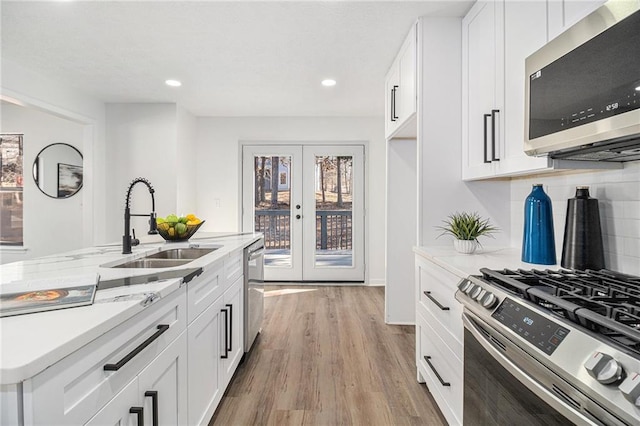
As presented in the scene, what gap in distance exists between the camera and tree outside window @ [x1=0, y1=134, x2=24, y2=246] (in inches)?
187

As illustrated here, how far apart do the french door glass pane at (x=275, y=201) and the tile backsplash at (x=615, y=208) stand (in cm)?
371

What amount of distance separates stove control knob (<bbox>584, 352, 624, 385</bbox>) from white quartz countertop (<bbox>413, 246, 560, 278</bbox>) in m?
0.78

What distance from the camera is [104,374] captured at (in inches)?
34.6

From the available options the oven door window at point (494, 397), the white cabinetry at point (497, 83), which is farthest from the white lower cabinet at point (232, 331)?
the white cabinetry at point (497, 83)

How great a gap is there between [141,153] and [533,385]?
4663 mm

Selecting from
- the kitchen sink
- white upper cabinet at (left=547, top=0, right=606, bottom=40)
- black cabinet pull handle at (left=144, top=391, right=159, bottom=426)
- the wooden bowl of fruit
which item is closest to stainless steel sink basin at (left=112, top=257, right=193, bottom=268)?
the kitchen sink

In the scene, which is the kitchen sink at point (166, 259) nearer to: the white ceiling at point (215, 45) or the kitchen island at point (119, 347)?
the kitchen island at point (119, 347)

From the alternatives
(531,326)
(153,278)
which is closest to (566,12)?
(531,326)

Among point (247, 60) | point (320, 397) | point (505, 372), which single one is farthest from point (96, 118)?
point (505, 372)

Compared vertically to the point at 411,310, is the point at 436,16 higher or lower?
higher

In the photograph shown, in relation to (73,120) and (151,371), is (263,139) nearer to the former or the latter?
(73,120)

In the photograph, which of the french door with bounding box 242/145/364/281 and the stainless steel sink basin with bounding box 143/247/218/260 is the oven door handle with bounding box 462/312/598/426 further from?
the french door with bounding box 242/145/364/281

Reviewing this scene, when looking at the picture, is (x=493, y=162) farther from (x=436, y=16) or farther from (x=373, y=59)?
(x=373, y=59)

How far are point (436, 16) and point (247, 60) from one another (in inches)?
61.8
